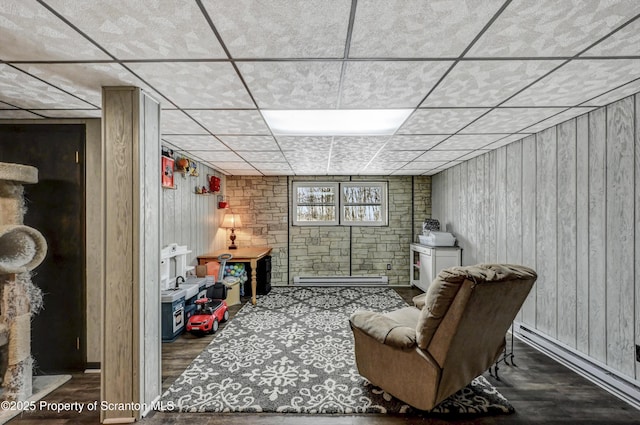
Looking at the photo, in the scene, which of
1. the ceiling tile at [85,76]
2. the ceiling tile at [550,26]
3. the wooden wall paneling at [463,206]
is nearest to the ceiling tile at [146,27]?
the ceiling tile at [85,76]

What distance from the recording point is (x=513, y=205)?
3.59 m

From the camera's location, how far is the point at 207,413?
2117 millimetres

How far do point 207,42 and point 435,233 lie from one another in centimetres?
460

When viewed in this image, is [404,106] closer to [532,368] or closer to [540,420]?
[540,420]

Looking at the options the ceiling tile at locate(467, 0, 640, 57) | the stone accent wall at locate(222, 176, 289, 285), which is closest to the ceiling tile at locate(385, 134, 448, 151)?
the ceiling tile at locate(467, 0, 640, 57)

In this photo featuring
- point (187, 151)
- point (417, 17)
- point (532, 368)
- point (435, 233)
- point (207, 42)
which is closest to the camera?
point (417, 17)

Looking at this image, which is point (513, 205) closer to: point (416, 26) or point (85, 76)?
point (416, 26)

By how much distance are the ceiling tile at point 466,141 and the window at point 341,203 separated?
8.22 feet

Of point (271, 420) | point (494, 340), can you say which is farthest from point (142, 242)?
point (494, 340)

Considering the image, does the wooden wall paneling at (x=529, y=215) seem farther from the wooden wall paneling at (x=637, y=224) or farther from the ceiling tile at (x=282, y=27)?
the ceiling tile at (x=282, y=27)

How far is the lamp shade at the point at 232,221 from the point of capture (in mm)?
5742

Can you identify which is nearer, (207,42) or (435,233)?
(207,42)

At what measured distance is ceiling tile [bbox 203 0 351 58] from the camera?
1224mm

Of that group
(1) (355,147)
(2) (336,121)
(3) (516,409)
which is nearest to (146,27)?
(2) (336,121)
